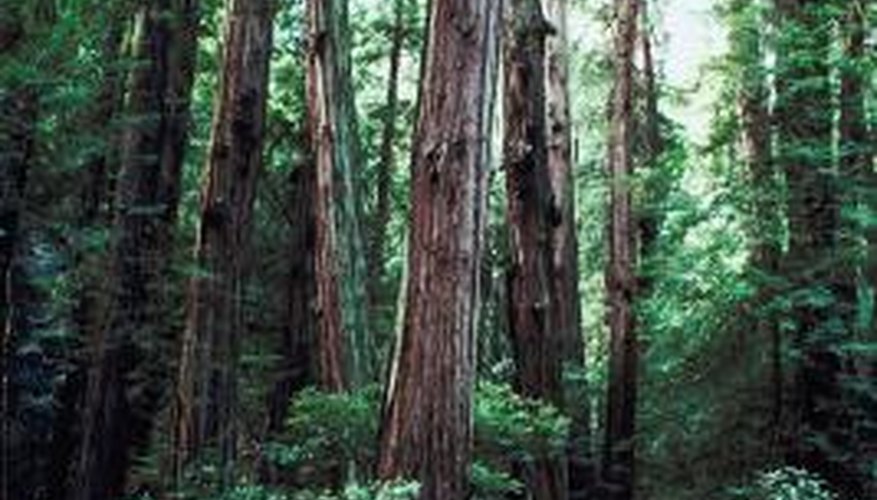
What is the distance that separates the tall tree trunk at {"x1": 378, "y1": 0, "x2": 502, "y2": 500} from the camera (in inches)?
308

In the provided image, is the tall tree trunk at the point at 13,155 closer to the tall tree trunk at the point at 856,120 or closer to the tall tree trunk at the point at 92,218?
the tall tree trunk at the point at 92,218

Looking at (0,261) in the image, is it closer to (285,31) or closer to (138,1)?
(138,1)

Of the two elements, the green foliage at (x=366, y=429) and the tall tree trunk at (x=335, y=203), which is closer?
the green foliage at (x=366, y=429)

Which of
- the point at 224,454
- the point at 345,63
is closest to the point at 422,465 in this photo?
the point at 224,454

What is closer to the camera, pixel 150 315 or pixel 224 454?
pixel 224 454

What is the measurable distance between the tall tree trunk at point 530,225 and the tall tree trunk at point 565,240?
4620 millimetres

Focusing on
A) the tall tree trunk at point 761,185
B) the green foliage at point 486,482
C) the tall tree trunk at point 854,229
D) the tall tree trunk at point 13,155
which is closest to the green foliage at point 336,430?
the green foliage at point 486,482

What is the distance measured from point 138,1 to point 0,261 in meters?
4.39

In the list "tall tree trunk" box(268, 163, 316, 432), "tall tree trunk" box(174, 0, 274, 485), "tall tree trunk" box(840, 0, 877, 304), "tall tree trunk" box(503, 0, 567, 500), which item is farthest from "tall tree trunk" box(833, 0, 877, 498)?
"tall tree trunk" box(268, 163, 316, 432)

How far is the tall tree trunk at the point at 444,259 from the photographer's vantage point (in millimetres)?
7812

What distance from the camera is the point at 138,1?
1348 centimetres

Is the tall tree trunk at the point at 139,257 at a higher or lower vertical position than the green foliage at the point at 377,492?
higher

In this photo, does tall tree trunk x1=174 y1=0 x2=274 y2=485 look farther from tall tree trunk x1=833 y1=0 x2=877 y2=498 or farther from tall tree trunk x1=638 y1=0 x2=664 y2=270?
tall tree trunk x1=638 y1=0 x2=664 y2=270

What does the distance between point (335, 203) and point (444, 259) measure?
5.16 m
